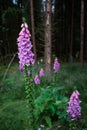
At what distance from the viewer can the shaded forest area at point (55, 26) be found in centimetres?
2203

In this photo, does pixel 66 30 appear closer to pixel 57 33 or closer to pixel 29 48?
pixel 57 33

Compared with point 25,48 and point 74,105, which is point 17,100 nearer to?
point 74,105

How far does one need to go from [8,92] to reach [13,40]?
1558cm

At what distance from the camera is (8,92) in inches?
344

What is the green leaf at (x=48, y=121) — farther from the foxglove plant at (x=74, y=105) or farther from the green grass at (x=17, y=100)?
the foxglove plant at (x=74, y=105)

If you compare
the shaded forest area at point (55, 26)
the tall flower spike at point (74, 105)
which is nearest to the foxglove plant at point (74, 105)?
the tall flower spike at point (74, 105)

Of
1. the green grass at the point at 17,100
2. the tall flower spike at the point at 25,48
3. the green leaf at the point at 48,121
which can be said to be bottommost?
the green grass at the point at 17,100

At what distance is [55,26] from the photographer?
23906mm

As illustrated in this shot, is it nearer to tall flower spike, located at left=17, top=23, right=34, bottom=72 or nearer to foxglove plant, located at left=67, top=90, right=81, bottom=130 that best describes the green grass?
foxglove plant, located at left=67, top=90, right=81, bottom=130

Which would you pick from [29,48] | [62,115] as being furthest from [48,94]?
[29,48]

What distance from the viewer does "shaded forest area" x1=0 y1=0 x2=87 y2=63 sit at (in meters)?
22.0

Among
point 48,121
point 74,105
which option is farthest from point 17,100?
point 74,105

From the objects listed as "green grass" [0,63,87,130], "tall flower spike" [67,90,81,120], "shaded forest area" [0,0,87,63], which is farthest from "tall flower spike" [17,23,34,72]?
"shaded forest area" [0,0,87,63]

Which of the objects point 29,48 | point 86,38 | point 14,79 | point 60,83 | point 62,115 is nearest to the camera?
point 29,48
